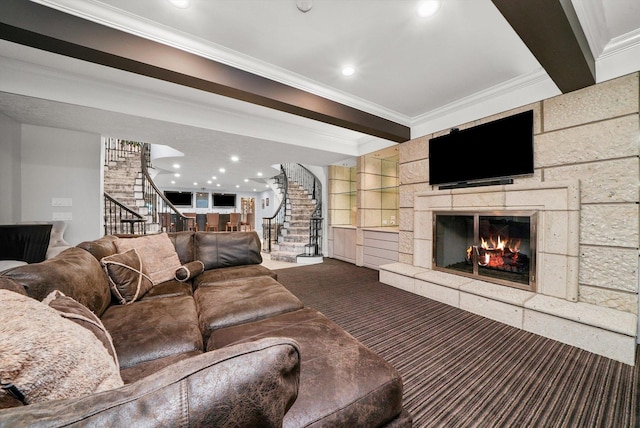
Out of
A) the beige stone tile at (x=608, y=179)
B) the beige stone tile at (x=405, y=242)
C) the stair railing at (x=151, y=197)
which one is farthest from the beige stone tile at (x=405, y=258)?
the stair railing at (x=151, y=197)

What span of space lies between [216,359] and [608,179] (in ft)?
11.4

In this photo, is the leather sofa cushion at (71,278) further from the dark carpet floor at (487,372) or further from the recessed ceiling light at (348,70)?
the recessed ceiling light at (348,70)

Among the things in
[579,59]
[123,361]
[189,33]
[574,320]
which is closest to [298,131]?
[189,33]

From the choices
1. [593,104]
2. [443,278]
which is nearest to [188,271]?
[443,278]

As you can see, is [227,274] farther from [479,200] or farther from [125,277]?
[479,200]

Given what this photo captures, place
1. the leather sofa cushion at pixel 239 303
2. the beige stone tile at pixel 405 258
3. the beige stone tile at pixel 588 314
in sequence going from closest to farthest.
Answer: the leather sofa cushion at pixel 239 303 < the beige stone tile at pixel 588 314 < the beige stone tile at pixel 405 258

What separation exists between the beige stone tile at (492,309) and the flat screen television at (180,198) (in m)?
13.5

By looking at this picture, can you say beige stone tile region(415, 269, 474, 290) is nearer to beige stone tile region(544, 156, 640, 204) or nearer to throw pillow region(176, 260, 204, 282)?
beige stone tile region(544, 156, 640, 204)

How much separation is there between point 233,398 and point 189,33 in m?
2.72

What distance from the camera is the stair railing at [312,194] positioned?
643 centimetres

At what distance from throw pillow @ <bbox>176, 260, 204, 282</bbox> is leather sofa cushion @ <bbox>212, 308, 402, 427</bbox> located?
1.21m

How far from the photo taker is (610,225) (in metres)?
2.25

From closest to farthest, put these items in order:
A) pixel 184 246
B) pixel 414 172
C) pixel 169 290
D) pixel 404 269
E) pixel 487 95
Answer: pixel 169 290
pixel 184 246
pixel 487 95
pixel 404 269
pixel 414 172

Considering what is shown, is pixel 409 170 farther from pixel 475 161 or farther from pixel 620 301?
pixel 620 301
